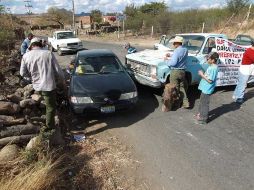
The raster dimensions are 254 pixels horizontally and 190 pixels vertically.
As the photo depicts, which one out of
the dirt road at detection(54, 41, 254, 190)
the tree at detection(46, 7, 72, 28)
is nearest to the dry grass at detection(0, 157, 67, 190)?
the dirt road at detection(54, 41, 254, 190)

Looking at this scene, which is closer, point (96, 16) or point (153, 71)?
point (153, 71)

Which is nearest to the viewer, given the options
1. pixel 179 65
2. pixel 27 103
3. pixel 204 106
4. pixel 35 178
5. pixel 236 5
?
pixel 35 178

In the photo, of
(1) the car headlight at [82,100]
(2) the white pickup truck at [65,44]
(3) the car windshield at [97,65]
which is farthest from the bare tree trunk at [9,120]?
(2) the white pickup truck at [65,44]

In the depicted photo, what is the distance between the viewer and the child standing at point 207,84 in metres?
6.55

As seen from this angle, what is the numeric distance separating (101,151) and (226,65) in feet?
17.0

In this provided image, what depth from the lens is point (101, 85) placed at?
291 inches

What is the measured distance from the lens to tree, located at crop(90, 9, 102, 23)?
7531 centimetres

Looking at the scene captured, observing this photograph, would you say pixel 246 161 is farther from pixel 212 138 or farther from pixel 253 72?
pixel 253 72

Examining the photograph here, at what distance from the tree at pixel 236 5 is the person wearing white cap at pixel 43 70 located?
34.8 meters

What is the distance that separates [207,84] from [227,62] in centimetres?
278

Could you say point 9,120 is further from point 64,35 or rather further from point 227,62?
point 64,35

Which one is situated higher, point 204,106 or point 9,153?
point 204,106

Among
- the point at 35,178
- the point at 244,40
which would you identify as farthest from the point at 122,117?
the point at 244,40

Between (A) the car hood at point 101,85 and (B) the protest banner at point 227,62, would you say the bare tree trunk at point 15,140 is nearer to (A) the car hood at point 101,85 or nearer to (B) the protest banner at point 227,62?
(A) the car hood at point 101,85
